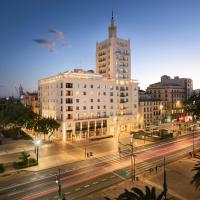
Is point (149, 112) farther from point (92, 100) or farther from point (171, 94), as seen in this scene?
point (92, 100)

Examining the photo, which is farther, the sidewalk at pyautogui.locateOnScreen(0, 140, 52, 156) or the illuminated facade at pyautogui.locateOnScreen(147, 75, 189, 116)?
the illuminated facade at pyautogui.locateOnScreen(147, 75, 189, 116)

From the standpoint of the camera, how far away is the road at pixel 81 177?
3462 centimetres

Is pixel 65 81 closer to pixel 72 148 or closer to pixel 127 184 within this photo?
pixel 72 148

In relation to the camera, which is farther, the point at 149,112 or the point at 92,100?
the point at 149,112

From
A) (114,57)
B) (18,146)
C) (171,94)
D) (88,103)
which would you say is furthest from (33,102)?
(171,94)

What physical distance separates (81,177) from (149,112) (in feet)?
241

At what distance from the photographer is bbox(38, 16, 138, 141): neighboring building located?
76500 millimetres

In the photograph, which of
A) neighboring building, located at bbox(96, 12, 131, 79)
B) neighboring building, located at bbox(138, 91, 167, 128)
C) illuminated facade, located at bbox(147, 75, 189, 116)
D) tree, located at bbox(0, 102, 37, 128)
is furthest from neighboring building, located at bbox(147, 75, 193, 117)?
tree, located at bbox(0, 102, 37, 128)

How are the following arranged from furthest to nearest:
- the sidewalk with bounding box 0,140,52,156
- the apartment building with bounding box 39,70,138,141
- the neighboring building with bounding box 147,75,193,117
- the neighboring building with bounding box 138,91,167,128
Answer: the neighboring building with bounding box 147,75,193,117
the neighboring building with bounding box 138,91,167,128
the apartment building with bounding box 39,70,138,141
the sidewalk with bounding box 0,140,52,156

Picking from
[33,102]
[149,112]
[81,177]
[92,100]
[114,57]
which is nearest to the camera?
[81,177]

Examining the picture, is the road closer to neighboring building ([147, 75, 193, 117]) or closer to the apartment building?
the apartment building

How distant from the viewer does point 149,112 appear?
108250mm

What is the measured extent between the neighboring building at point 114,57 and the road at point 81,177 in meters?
45.9

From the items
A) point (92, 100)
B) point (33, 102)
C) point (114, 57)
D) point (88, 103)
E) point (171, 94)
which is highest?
point (114, 57)
